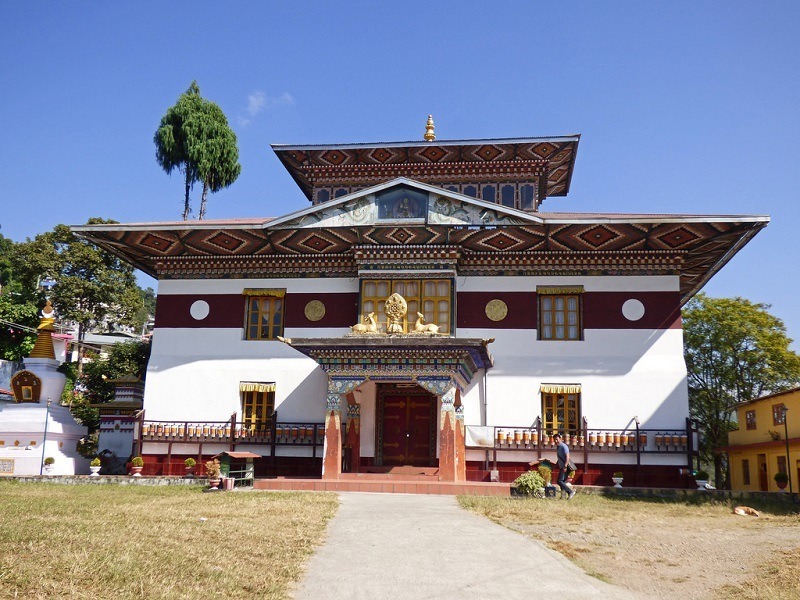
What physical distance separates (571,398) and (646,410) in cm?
208

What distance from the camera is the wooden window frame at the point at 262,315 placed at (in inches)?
924

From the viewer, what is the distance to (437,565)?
9094 mm

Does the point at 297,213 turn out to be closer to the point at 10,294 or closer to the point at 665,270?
the point at 665,270

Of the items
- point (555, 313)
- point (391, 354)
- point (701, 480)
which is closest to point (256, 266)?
point (391, 354)

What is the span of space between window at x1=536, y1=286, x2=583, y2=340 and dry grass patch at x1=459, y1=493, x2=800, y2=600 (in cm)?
669

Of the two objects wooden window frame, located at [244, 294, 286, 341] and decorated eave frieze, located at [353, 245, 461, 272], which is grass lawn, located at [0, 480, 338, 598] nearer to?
wooden window frame, located at [244, 294, 286, 341]

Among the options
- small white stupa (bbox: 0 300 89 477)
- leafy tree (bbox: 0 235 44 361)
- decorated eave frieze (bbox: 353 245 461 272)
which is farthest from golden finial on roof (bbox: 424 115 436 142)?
leafy tree (bbox: 0 235 44 361)

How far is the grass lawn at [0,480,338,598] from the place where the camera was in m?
7.43

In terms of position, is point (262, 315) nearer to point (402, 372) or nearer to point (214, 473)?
point (402, 372)

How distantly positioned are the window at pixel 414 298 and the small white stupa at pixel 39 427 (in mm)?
9773

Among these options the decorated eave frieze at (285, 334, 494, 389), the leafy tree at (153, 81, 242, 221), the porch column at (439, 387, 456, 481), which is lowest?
the porch column at (439, 387, 456, 481)

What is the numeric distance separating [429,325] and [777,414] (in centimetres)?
1333

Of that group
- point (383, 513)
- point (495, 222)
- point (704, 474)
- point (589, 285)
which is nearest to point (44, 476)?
point (383, 513)

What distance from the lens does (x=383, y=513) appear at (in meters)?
13.9
